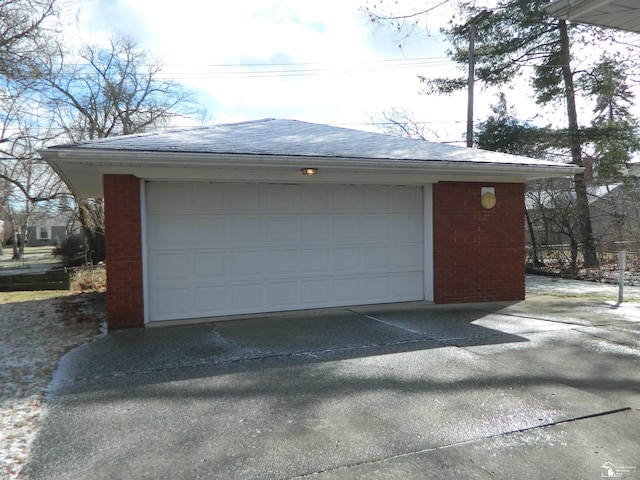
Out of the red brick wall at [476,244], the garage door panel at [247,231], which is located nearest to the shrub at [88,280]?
the garage door panel at [247,231]

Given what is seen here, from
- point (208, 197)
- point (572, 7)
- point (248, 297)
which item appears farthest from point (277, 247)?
point (572, 7)

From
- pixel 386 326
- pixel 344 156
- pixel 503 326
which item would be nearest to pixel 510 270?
pixel 503 326

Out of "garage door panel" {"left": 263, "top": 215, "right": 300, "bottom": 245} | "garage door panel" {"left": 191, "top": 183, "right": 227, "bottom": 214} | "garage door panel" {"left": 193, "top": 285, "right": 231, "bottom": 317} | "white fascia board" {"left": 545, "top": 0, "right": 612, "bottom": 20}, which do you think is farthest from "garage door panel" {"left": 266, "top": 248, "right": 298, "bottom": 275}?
"white fascia board" {"left": 545, "top": 0, "right": 612, "bottom": 20}

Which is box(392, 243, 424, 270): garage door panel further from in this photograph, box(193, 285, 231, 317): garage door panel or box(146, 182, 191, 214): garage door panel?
box(146, 182, 191, 214): garage door panel

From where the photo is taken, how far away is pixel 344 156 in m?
6.82

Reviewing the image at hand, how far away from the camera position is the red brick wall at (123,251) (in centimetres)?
643

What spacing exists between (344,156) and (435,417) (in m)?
4.24

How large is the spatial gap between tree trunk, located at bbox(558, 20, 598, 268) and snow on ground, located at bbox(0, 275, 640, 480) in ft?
15.3

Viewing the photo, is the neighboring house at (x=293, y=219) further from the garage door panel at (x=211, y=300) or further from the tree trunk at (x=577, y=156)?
the tree trunk at (x=577, y=156)

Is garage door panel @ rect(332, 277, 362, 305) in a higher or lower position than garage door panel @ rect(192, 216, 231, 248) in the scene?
lower

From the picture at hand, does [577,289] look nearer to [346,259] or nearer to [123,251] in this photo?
[346,259]

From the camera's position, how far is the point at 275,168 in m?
6.87

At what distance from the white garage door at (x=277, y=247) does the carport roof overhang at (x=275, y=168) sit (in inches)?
12.0

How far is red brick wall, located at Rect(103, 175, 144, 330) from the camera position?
6.43 metres
